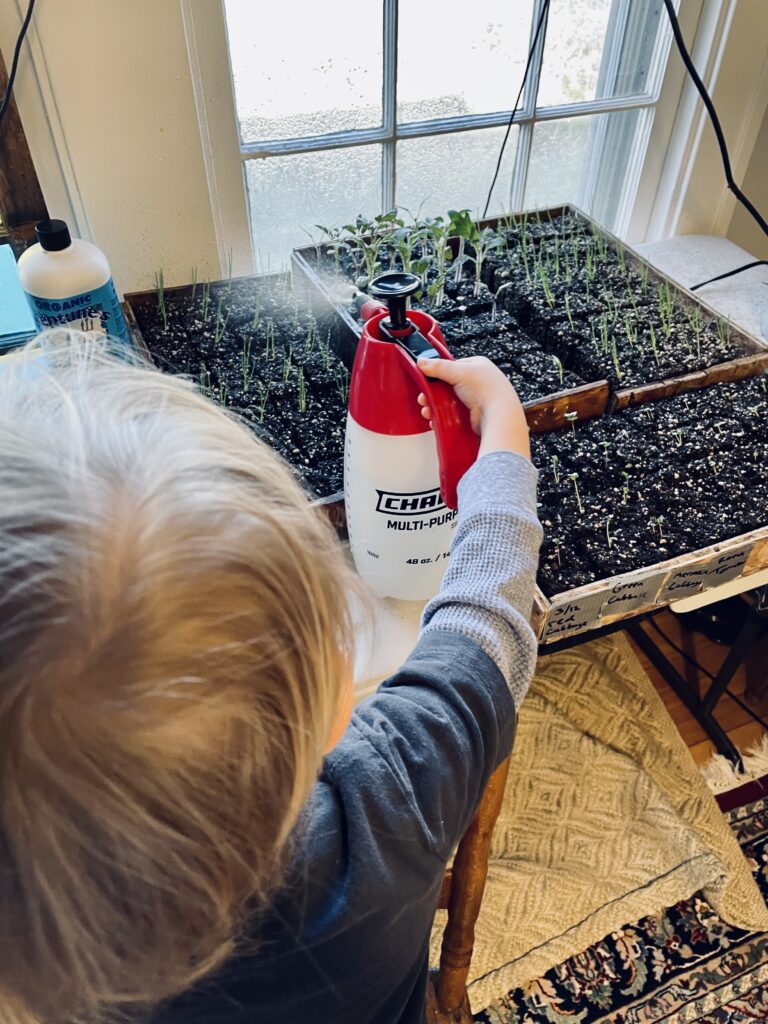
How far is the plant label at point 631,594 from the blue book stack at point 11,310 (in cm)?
73

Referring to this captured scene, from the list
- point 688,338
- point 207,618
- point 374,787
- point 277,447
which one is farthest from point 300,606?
point 688,338

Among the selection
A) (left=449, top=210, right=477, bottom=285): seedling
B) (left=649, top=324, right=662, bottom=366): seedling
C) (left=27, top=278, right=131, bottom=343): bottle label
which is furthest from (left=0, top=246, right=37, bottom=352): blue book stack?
(left=649, top=324, right=662, bottom=366): seedling

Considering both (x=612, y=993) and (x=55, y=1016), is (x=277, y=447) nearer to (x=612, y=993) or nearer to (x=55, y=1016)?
(x=55, y=1016)

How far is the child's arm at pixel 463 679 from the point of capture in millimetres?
501

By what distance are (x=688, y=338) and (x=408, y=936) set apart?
93cm

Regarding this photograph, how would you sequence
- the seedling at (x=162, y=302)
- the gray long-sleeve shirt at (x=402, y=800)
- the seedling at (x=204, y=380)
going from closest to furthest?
1. the gray long-sleeve shirt at (x=402, y=800)
2. the seedling at (x=204, y=380)
3. the seedling at (x=162, y=302)

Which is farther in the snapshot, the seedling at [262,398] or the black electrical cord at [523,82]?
the black electrical cord at [523,82]

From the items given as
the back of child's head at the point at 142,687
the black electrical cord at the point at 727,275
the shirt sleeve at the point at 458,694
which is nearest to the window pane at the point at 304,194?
the black electrical cord at the point at 727,275

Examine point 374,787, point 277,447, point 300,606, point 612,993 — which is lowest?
point 612,993

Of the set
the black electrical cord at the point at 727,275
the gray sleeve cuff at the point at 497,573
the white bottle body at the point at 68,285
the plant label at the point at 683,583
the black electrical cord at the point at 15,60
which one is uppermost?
the black electrical cord at the point at 15,60

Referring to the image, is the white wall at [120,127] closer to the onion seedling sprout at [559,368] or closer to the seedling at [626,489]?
the onion seedling sprout at [559,368]

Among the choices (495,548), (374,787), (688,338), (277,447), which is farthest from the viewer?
(688,338)

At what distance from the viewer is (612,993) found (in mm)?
1156

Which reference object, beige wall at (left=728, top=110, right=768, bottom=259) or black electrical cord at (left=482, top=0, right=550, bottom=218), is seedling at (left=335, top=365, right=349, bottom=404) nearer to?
black electrical cord at (left=482, top=0, right=550, bottom=218)
